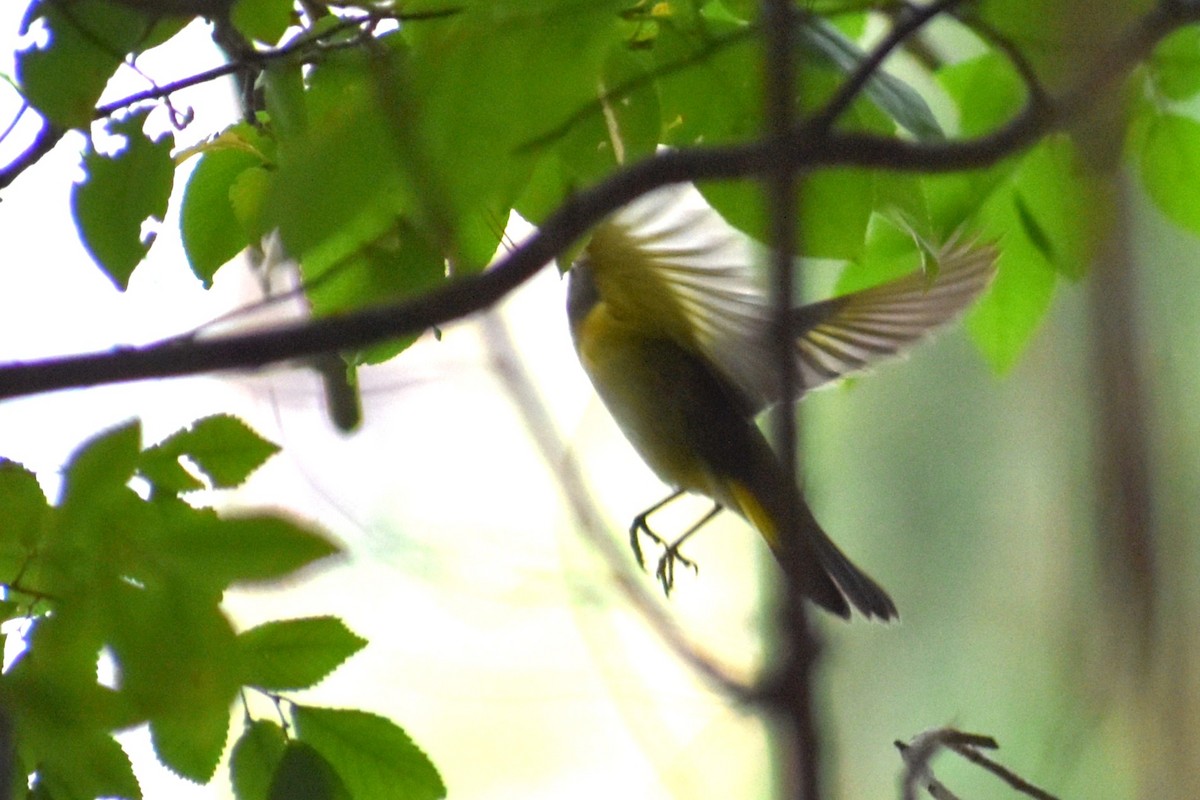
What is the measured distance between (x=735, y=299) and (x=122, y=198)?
666 mm

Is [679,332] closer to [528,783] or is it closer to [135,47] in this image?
[135,47]

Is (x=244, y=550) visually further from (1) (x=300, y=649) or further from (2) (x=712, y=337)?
(2) (x=712, y=337)

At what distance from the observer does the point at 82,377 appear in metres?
0.50

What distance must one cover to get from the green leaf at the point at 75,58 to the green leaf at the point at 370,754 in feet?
1.30

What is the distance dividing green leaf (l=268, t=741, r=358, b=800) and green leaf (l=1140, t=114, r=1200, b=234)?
2.45 ft

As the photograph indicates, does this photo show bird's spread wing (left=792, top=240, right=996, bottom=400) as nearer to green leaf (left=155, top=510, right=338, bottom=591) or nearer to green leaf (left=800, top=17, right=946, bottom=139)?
green leaf (left=800, top=17, right=946, bottom=139)

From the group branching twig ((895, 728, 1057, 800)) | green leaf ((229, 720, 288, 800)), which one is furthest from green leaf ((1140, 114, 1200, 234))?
green leaf ((229, 720, 288, 800))

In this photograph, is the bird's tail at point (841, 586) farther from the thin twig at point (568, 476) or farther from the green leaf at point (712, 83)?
the green leaf at point (712, 83)

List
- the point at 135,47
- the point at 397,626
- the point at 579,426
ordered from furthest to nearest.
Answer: the point at 397,626 → the point at 579,426 → the point at 135,47

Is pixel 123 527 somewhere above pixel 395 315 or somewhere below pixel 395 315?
below

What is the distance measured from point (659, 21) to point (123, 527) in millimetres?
478

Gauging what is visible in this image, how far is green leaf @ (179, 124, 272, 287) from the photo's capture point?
100 centimetres

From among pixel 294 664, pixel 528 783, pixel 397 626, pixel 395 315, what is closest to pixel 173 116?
pixel 294 664

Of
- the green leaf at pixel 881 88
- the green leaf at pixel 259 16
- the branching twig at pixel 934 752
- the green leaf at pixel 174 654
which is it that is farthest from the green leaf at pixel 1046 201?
the green leaf at pixel 174 654
